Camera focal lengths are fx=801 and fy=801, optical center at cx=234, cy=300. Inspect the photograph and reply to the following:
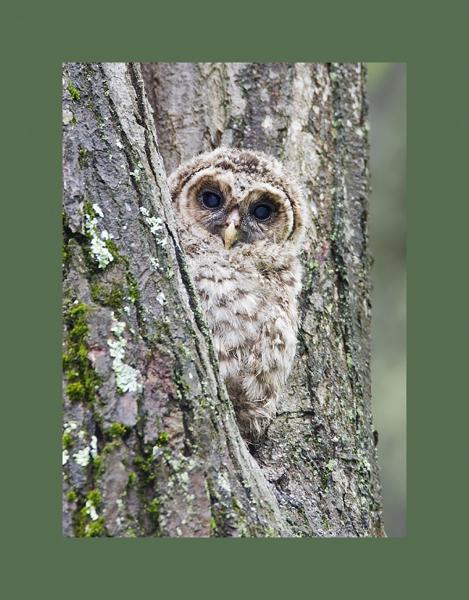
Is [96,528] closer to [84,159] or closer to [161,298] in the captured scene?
[161,298]

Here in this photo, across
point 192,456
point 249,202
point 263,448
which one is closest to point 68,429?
point 192,456

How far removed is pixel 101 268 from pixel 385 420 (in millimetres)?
2444

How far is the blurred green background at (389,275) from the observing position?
456 cm

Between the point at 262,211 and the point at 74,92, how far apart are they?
1248 mm

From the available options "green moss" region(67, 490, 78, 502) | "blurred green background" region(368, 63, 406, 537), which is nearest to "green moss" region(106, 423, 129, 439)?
"green moss" region(67, 490, 78, 502)

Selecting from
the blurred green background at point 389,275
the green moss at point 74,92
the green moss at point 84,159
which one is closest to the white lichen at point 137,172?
the green moss at point 84,159

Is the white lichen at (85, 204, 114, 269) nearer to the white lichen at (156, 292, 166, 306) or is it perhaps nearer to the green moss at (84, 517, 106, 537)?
the white lichen at (156, 292, 166, 306)

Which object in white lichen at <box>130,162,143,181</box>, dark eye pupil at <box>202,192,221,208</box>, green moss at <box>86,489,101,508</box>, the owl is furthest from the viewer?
dark eye pupil at <box>202,192,221,208</box>

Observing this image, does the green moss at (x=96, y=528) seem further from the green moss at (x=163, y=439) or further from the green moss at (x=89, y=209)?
the green moss at (x=89, y=209)

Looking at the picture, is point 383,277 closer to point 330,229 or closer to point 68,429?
point 330,229

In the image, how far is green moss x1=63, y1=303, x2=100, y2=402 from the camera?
2725 millimetres

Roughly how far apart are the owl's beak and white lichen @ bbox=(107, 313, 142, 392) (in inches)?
44.2

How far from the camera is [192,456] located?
274 centimetres

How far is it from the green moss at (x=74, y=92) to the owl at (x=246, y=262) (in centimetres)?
98
